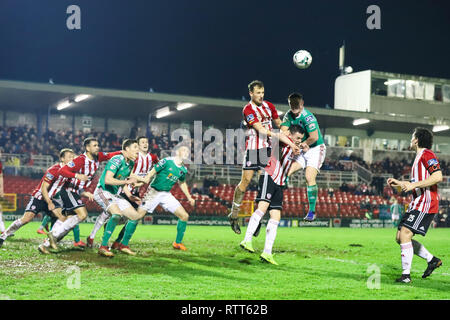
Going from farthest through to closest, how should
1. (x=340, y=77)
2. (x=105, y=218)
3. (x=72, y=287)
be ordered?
1. (x=340, y=77)
2. (x=105, y=218)
3. (x=72, y=287)

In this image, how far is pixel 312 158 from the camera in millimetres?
8766

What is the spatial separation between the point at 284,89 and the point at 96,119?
2027 cm

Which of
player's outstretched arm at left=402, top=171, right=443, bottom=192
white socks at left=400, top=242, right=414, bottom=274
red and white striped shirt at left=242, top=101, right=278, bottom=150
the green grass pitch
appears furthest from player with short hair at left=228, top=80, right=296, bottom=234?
white socks at left=400, top=242, right=414, bottom=274

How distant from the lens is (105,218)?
1084 centimetres

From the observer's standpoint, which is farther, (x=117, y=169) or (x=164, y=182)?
(x=164, y=182)

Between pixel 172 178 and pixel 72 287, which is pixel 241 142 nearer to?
pixel 172 178

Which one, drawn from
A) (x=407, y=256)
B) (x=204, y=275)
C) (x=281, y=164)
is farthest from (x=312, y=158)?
(x=204, y=275)

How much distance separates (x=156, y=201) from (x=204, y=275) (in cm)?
264

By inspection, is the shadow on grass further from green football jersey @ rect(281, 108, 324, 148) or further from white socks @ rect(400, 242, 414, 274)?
green football jersey @ rect(281, 108, 324, 148)

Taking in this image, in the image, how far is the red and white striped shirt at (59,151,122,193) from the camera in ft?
30.8

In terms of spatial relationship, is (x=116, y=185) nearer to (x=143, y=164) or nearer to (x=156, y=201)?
(x=156, y=201)

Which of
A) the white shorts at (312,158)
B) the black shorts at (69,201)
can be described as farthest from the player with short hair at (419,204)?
the black shorts at (69,201)

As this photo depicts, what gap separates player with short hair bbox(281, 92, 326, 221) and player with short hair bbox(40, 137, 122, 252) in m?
3.77
